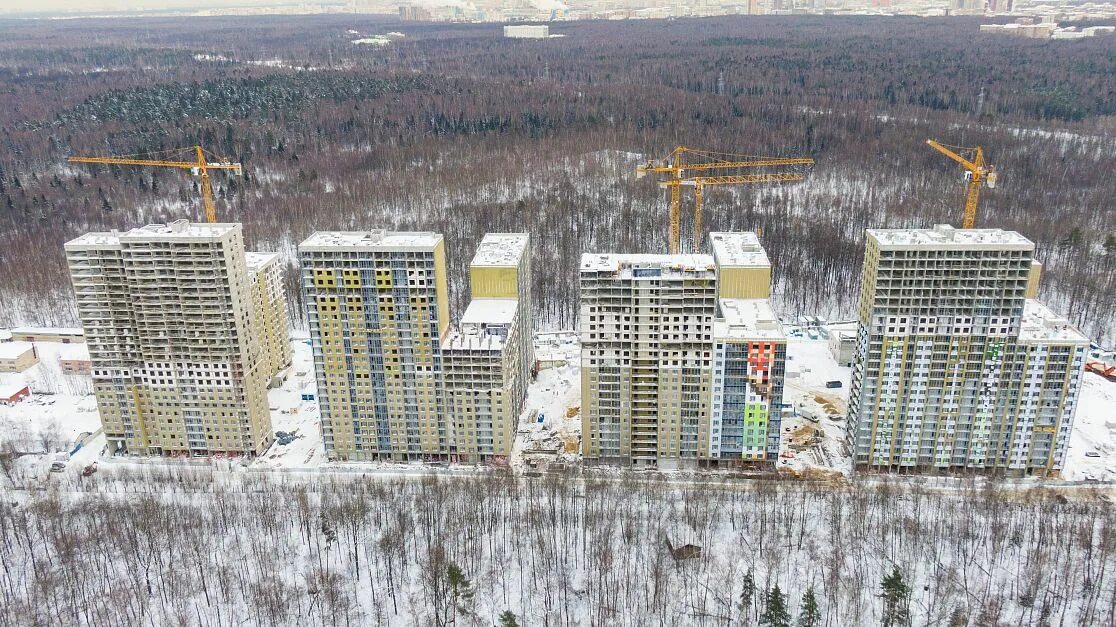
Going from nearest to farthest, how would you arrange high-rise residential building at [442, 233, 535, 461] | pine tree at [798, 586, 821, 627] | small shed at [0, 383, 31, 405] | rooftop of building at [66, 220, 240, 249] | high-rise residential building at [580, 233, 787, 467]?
pine tree at [798, 586, 821, 627]
high-rise residential building at [580, 233, 787, 467]
rooftop of building at [66, 220, 240, 249]
high-rise residential building at [442, 233, 535, 461]
small shed at [0, 383, 31, 405]

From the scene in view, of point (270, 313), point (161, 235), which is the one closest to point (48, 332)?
point (270, 313)

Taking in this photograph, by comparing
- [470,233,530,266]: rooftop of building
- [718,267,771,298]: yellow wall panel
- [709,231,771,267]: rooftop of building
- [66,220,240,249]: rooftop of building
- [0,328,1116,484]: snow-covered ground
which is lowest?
[0,328,1116,484]: snow-covered ground

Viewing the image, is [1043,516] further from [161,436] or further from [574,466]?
[161,436]

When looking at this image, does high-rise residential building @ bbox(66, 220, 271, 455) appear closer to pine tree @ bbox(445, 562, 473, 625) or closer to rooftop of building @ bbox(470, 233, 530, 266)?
rooftop of building @ bbox(470, 233, 530, 266)

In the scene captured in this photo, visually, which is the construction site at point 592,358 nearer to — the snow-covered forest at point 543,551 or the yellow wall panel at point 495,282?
the yellow wall panel at point 495,282

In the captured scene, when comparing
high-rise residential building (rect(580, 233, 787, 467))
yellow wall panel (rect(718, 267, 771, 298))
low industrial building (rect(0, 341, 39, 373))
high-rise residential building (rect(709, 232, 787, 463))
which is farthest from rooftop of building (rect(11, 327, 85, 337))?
high-rise residential building (rect(709, 232, 787, 463))

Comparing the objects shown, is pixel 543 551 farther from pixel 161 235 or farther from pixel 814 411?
pixel 161 235
